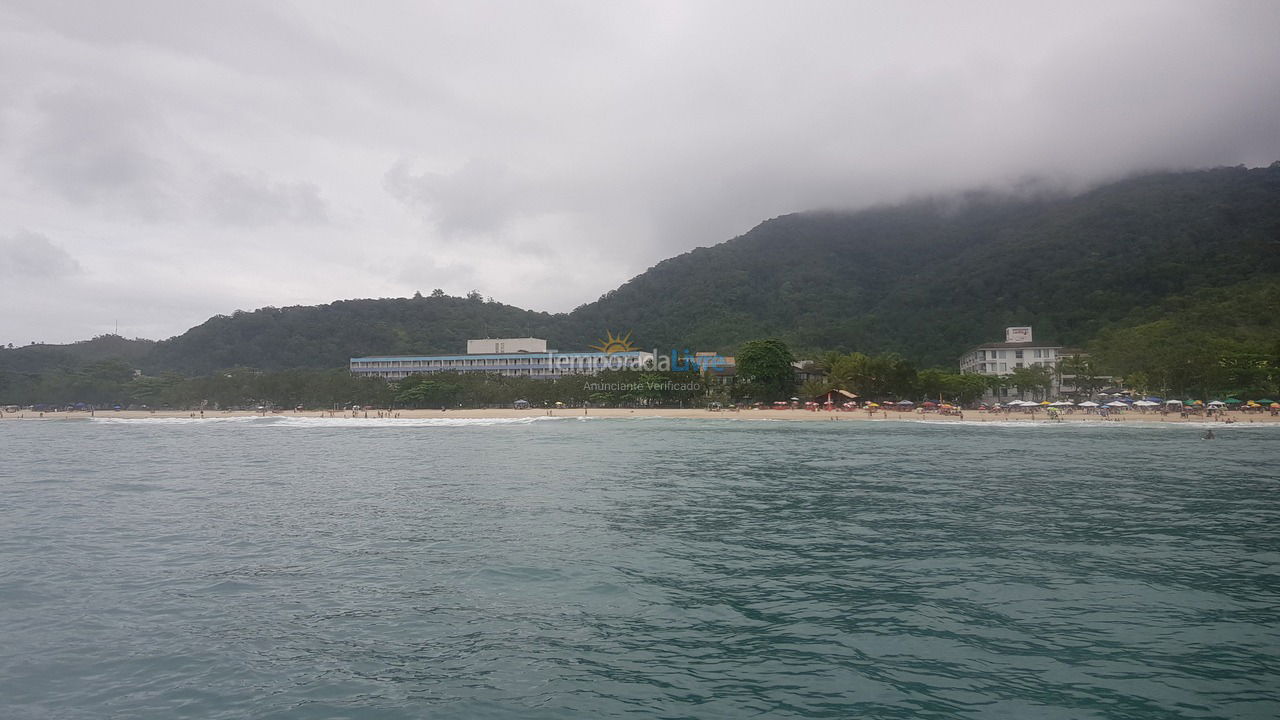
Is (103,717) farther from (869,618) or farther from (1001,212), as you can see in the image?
(1001,212)

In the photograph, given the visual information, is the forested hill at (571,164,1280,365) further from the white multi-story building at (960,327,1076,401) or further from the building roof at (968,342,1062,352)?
the building roof at (968,342,1062,352)

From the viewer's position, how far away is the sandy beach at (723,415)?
51344 mm

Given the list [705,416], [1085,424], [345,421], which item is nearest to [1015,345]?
[1085,424]

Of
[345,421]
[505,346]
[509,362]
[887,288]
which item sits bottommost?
[345,421]

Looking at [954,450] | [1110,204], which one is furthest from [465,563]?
[1110,204]

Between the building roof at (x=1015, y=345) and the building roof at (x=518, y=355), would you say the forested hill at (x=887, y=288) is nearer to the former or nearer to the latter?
the building roof at (x=1015, y=345)

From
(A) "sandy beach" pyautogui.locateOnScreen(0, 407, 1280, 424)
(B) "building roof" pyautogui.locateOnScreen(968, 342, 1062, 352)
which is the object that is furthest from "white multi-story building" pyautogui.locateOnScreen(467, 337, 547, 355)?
(B) "building roof" pyautogui.locateOnScreen(968, 342, 1062, 352)

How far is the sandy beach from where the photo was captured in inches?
2021

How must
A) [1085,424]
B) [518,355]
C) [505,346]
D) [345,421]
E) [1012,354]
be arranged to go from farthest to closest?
1. [505,346]
2. [518,355]
3. [1012,354]
4. [345,421]
5. [1085,424]

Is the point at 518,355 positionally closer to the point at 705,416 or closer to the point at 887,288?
the point at 705,416

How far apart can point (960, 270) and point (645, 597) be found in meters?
124

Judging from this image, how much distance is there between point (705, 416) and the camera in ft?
207

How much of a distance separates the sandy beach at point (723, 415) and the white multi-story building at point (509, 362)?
26.1 meters

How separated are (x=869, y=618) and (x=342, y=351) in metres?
135
